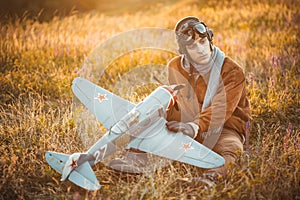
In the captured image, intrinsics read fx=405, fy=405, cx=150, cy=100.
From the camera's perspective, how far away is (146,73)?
5633 millimetres

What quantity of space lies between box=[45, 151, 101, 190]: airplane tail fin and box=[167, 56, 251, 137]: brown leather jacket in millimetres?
904

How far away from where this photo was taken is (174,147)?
302 centimetres

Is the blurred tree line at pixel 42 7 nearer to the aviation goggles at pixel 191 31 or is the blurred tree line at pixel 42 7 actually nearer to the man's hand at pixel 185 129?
the aviation goggles at pixel 191 31

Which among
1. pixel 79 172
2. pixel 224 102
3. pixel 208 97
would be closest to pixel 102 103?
pixel 79 172

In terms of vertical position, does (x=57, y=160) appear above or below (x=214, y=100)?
below

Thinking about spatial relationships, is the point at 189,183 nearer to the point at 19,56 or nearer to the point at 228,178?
the point at 228,178

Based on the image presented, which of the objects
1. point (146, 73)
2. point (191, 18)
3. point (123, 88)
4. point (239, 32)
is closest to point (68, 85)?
point (123, 88)

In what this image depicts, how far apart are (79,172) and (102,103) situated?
781 mm

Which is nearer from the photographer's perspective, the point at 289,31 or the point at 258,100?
the point at 258,100

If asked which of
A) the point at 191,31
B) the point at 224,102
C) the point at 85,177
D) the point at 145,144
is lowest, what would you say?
the point at 85,177

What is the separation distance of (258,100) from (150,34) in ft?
11.5

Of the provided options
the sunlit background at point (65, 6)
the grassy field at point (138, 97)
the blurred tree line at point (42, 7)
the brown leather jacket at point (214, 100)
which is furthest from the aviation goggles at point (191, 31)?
the blurred tree line at point (42, 7)

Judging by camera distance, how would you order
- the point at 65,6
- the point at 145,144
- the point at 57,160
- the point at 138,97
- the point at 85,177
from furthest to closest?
1. the point at 65,6
2. the point at 138,97
3. the point at 145,144
4. the point at 57,160
5. the point at 85,177

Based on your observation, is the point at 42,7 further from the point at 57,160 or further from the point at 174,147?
the point at 174,147
